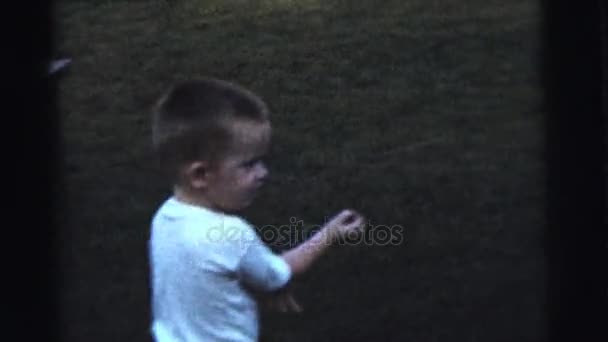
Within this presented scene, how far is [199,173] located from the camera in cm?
241

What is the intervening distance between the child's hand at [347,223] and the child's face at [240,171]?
0.24 m

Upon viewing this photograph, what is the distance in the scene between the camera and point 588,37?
2.77 metres

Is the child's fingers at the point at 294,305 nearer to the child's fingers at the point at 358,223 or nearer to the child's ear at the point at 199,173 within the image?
the child's fingers at the point at 358,223

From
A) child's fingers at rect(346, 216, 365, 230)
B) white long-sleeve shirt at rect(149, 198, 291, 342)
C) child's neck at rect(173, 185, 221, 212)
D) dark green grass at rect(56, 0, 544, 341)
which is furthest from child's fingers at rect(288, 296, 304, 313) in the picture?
child's neck at rect(173, 185, 221, 212)

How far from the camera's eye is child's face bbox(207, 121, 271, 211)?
2.42 metres

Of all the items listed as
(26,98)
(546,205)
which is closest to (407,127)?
(546,205)

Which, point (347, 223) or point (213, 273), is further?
point (347, 223)

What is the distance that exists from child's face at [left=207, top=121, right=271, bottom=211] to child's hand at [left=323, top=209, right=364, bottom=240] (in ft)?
0.80

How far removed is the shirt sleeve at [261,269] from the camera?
236 centimetres

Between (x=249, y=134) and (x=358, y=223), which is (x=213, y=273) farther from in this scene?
(x=358, y=223)

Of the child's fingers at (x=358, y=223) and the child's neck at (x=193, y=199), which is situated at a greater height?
the child's neck at (x=193, y=199)

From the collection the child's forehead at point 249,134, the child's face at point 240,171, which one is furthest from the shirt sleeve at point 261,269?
the child's forehead at point 249,134

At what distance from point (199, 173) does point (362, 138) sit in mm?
542

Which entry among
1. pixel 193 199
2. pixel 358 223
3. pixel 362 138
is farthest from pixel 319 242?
pixel 193 199
